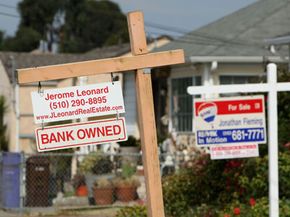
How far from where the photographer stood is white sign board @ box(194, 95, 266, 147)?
9516mm

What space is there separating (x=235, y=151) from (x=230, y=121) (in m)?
0.41

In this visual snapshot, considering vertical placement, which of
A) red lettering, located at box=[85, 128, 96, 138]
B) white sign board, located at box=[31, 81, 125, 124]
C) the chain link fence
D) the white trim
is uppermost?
the white trim

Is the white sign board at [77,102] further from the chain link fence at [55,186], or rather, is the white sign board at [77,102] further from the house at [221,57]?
the house at [221,57]

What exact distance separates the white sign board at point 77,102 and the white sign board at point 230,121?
2895 millimetres

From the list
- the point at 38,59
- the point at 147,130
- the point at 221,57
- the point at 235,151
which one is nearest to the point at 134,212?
the point at 235,151

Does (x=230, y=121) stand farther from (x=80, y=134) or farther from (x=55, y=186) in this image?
(x=55, y=186)

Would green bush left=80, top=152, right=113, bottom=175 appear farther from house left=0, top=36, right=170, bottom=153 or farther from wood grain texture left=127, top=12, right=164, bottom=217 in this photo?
wood grain texture left=127, top=12, right=164, bottom=217

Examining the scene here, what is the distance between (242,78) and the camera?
20.6m

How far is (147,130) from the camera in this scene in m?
6.97

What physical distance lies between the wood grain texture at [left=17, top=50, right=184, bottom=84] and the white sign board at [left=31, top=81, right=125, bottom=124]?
145 millimetres

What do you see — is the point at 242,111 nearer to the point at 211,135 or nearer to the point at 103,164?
the point at 211,135

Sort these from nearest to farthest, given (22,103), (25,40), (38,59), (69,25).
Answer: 1. (22,103)
2. (38,59)
3. (25,40)
4. (69,25)

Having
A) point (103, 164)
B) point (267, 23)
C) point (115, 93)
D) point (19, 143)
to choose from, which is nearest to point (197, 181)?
point (115, 93)

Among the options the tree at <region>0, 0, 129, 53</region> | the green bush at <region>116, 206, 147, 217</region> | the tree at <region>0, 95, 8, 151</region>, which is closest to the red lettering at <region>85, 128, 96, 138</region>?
the green bush at <region>116, 206, 147, 217</region>
